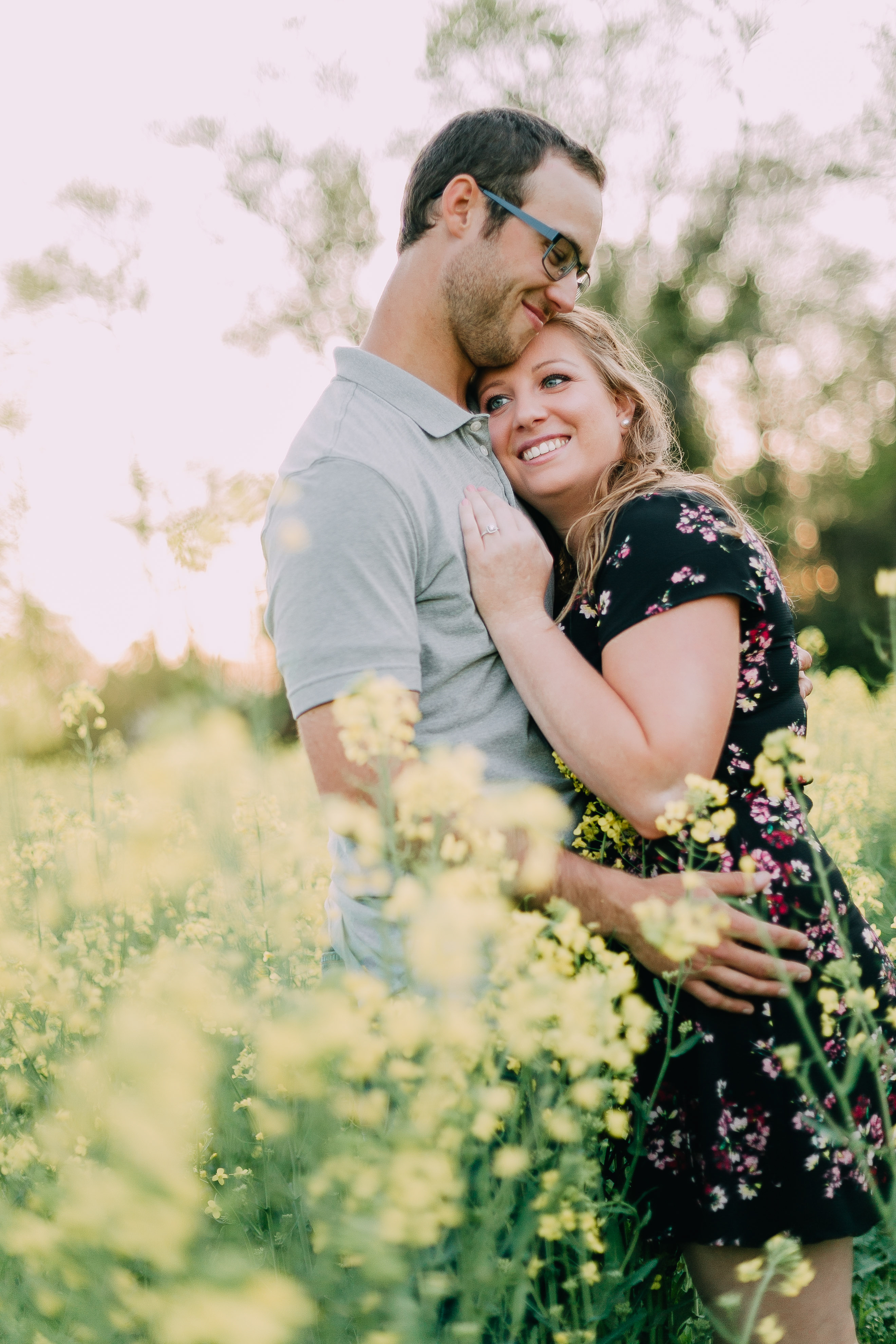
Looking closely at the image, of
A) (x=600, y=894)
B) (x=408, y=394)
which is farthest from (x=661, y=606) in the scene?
(x=408, y=394)

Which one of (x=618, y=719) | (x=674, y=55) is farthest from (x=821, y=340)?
(x=618, y=719)

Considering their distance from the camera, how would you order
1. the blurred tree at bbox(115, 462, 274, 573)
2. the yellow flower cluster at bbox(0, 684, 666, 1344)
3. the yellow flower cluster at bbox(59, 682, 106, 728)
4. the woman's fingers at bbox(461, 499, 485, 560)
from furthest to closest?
the yellow flower cluster at bbox(59, 682, 106, 728) → the woman's fingers at bbox(461, 499, 485, 560) → the blurred tree at bbox(115, 462, 274, 573) → the yellow flower cluster at bbox(0, 684, 666, 1344)

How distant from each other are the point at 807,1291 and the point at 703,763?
38.5 inches

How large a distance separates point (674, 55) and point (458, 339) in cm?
1664

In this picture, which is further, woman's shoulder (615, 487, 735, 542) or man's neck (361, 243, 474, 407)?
man's neck (361, 243, 474, 407)

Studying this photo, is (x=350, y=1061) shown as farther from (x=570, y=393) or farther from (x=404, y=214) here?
(x=404, y=214)

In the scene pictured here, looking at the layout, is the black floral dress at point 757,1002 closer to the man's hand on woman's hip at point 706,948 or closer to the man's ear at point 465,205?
the man's hand on woman's hip at point 706,948

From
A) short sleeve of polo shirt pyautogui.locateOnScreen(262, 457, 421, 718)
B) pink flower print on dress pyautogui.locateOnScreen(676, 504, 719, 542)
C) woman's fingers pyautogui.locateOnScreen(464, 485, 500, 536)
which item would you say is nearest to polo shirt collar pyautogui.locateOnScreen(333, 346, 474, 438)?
woman's fingers pyautogui.locateOnScreen(464, 485, 500, 536)

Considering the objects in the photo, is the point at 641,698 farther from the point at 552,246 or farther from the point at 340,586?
the point at 552,246

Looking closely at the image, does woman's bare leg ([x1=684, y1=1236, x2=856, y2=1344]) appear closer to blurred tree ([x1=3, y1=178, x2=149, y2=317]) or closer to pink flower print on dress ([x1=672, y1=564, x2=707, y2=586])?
pink flower print on dress ([x1=672, y1=564, x2=707, y2=586])

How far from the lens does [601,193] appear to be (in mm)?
2672

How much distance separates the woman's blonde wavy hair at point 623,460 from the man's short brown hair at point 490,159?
33cm

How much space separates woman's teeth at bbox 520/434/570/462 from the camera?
245 cm

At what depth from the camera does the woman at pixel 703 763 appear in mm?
1901
